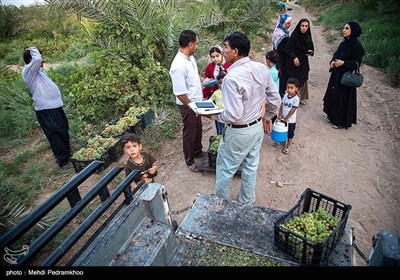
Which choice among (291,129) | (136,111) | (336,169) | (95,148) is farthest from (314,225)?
(136,111)

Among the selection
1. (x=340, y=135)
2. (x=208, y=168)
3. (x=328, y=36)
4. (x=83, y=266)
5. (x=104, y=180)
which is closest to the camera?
(x=83, y=266)

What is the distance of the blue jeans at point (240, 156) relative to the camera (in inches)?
121

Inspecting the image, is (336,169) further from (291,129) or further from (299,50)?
(299,50)

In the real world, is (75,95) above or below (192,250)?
above

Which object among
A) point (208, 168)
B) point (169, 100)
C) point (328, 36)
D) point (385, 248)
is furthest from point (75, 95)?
point (328, 36)

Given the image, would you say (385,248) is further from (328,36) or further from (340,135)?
(328,36)

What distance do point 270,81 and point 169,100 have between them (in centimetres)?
397

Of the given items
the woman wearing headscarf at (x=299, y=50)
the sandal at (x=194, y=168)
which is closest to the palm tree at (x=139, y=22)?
the woman wearing headscarf at (x=299, y=50)

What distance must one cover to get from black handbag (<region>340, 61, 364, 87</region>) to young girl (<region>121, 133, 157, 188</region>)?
12.4 ft

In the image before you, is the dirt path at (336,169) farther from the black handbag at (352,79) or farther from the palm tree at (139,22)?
the palm tree at (139,22)

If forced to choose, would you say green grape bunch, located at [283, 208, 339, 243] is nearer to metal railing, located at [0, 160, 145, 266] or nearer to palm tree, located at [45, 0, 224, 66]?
metal railing, located at [0, 160, 145, 266]

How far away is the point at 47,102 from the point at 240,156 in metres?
3.51

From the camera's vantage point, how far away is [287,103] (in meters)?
4.55

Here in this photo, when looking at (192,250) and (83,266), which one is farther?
(192,250)
